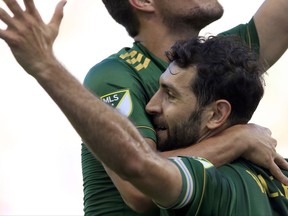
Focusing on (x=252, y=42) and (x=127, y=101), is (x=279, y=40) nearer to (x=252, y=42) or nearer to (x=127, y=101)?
(x=252, y=42)

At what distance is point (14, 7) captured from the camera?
18.4 feet

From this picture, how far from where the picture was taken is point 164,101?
691 centimetres

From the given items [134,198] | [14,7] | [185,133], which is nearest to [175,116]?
[185,133]

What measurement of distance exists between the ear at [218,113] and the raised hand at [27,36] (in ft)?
4.83

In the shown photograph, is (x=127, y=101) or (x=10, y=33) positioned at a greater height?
(x=10, y=33)

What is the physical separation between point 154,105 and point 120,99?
59cm

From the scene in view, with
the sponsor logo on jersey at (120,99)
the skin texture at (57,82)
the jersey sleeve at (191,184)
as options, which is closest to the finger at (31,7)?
the skin texture at (57,82)

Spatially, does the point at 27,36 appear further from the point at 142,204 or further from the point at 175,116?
the point at 142,204

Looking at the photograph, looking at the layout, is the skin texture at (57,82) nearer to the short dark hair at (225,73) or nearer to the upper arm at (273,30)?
the short dark hair at (225,73)

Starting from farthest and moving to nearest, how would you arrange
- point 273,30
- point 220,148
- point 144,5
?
point 144,5 → point 273,30 → point 220,148

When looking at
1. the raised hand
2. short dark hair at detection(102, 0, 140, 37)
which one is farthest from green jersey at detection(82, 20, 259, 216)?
the raised hand

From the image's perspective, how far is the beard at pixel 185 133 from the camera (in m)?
6.61

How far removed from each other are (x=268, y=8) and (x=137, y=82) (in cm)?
191

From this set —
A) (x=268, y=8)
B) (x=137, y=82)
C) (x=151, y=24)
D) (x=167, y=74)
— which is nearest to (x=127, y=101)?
(x=137, y=82)
